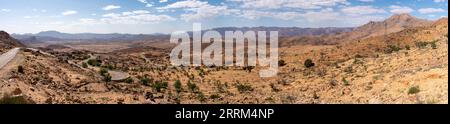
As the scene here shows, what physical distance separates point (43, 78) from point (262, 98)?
12.6m

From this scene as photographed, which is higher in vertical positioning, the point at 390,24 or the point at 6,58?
the point at 390,24

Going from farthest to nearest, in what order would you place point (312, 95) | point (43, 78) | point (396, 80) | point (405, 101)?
1. point (43, 78)
2. point (312, 95)
3. point (396, 80)
4. point (405, 101)

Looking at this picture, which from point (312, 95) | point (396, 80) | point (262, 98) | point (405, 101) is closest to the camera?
point (405, 101)

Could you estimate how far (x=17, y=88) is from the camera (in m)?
18.4

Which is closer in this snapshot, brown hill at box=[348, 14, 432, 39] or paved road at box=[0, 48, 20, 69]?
paved road at box=[0, 48, 20, 69]

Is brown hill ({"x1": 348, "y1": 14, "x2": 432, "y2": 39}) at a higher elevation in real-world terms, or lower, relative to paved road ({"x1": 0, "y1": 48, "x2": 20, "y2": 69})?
higher

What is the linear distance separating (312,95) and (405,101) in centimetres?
775

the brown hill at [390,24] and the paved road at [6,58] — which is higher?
the brown hill at [390,24]

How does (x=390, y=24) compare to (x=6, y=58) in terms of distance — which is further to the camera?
(x=390, y=24)

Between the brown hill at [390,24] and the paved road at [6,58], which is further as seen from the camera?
the brown hill at [390,24]
